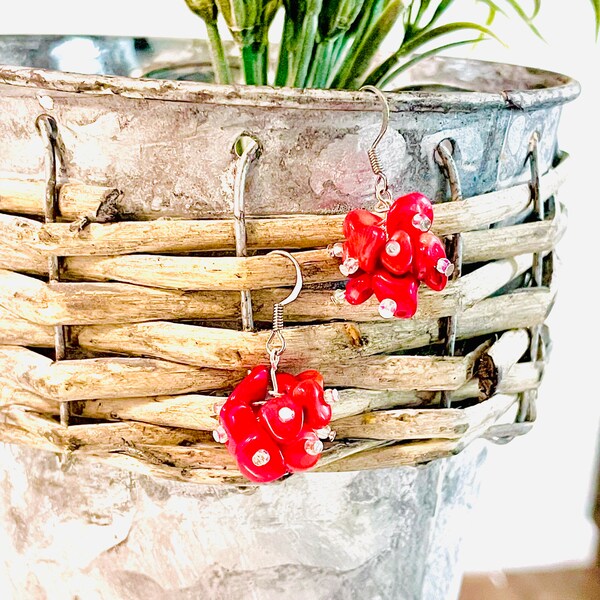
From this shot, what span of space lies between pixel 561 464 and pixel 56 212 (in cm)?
79

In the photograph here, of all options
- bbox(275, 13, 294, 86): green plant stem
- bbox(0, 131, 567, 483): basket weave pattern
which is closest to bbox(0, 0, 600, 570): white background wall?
bbox(275, 13, 294, 86): green plant stem

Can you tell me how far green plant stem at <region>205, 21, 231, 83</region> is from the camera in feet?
1.78

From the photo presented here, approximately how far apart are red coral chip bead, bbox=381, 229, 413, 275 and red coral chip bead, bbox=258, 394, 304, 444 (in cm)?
8

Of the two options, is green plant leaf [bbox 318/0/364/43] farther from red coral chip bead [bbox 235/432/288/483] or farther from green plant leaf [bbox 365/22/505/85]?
red coral chip bead [bbox 235/432/288/483]

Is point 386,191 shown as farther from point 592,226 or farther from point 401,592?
point 592,226

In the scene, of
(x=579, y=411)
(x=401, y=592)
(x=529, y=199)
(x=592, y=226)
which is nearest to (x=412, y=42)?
(x=529, y=199)

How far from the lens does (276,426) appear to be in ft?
1.37

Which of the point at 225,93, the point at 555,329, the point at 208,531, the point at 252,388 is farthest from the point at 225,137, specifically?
the point at 555,329

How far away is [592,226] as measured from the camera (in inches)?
38.1

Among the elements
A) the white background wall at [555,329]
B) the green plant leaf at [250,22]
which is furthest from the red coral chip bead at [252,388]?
the white background wall at [555,329]

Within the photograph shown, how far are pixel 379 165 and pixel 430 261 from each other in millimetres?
63

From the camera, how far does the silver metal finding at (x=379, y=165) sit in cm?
43

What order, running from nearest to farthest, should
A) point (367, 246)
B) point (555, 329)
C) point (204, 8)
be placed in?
point (367, 246), point (204, 8), point (555, 329)

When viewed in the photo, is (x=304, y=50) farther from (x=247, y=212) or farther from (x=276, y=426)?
(x=276, y=426)
